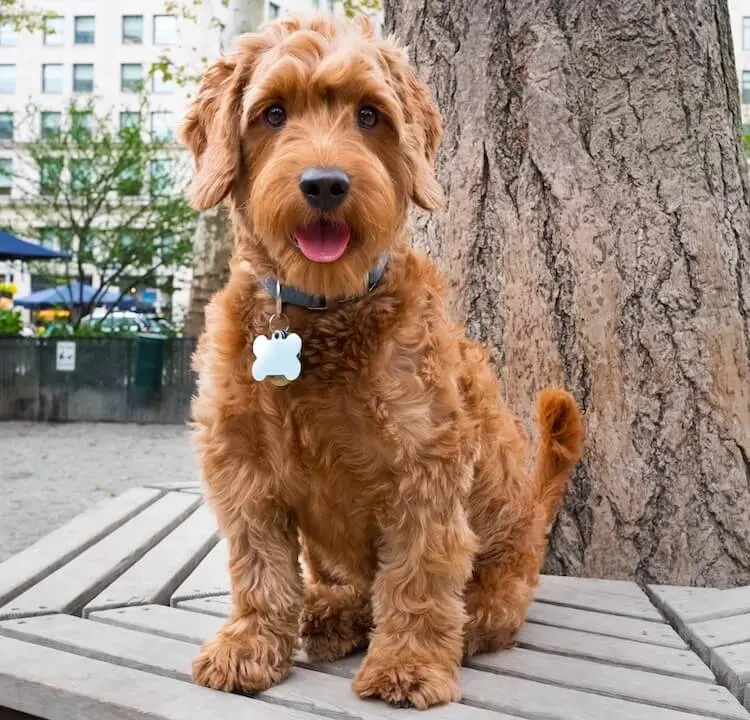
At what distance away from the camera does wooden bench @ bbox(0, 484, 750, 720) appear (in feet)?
7.82

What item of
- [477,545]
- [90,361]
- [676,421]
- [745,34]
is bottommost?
[90,361]

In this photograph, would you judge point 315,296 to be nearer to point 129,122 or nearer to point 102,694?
point 102,694

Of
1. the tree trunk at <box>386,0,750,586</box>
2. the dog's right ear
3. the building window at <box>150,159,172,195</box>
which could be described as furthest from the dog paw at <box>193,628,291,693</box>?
the building window at <box>150,159,172,195</box>

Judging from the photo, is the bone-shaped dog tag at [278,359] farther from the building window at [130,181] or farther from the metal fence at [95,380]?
the building window at [130,181]

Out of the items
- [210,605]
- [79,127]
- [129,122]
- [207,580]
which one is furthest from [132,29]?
[210,605]

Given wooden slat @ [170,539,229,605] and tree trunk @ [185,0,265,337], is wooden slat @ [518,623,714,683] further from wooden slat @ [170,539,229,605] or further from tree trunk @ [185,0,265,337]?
tree trunk @ [185,0,265,337]

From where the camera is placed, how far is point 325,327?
2.46 m

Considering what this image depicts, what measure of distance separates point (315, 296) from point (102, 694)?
3.92 ft

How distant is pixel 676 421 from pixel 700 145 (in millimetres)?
1026

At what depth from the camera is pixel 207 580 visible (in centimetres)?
349

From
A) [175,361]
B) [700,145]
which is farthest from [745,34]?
[700,145]

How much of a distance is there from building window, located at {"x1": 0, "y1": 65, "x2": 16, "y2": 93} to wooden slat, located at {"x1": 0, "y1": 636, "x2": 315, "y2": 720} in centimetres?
6548

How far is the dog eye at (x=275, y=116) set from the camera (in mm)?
2377

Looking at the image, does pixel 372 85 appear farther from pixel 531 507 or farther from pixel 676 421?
pixel 676 421
